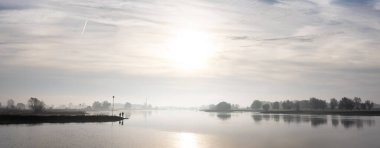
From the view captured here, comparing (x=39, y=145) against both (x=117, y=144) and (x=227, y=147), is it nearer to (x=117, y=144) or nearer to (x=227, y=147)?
(x=117, y=144)

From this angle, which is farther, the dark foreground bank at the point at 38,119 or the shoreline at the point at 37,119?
the dark foreground bank at the point at 38,119

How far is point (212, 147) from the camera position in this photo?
168 feet

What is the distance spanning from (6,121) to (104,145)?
6055cm

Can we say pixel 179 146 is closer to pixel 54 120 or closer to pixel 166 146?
pixel 166 146

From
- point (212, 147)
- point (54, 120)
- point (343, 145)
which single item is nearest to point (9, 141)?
point (212, 147)

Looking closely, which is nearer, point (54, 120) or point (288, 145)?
point (288, 145)

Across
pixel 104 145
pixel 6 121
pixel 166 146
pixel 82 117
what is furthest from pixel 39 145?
pixel 82 117

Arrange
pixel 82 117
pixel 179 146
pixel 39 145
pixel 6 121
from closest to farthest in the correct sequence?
pixel 39 145 < pixel 179 146 < pixel 6 121 < pixel 82 117

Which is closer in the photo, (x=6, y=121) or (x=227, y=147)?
(x=227, y=147)

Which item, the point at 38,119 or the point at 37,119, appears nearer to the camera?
the point at 37,119

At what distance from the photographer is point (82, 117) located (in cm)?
11775

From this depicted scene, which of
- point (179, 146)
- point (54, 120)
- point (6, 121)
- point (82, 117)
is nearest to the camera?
point (179, 146)

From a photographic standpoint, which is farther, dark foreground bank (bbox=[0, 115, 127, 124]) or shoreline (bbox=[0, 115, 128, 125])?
dark foreground bank (bbox=[0, 115, 127, 124])

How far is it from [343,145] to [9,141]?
165ft
